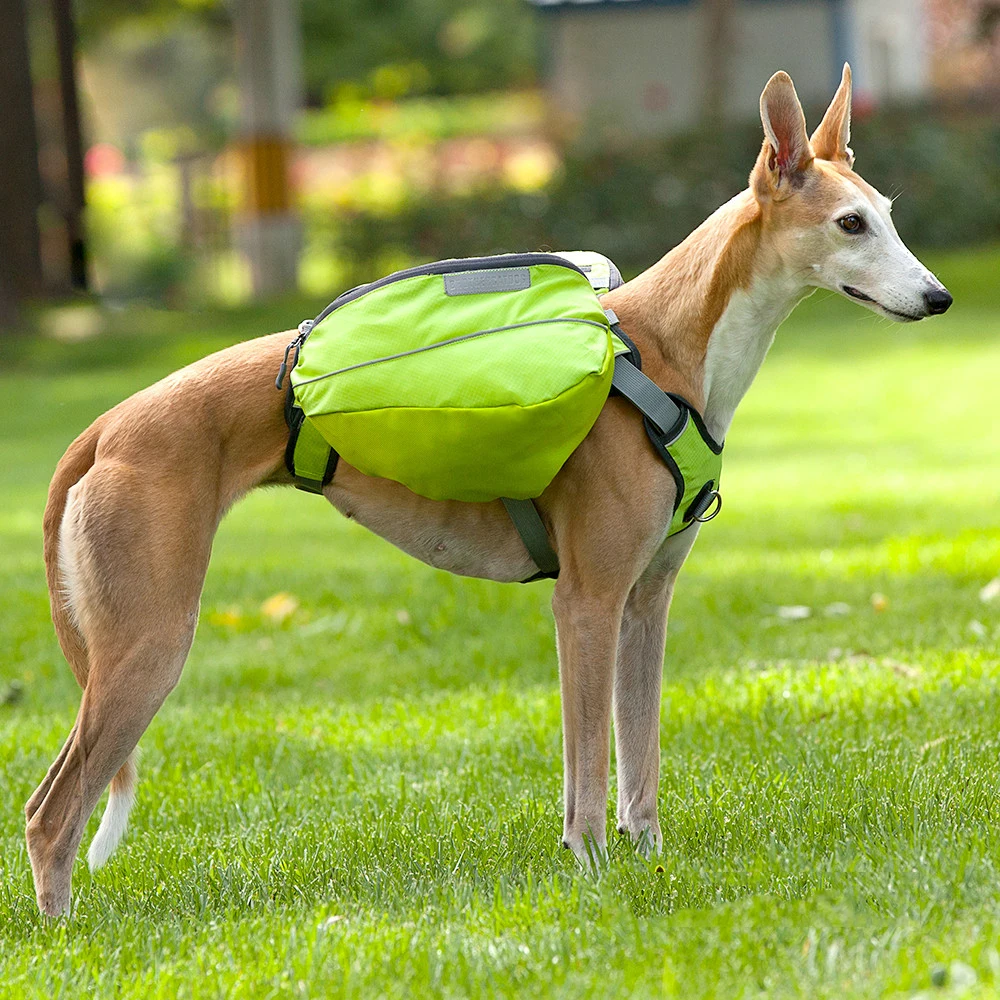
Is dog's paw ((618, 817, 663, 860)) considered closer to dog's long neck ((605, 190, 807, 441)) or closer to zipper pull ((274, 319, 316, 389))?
dog's long neck ((605, 190, 807, 441))

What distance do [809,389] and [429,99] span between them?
3425cm

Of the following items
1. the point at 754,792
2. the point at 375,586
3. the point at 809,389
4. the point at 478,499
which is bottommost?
the point at 809,389

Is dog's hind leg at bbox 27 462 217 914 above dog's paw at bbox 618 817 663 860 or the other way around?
above

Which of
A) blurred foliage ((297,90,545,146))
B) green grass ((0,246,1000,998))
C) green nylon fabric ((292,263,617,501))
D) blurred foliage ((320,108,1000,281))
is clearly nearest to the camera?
green grass ((0,246,1000,998))

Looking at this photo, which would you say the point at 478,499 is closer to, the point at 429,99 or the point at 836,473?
the point at 836,473

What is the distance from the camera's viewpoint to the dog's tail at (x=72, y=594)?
3.70m

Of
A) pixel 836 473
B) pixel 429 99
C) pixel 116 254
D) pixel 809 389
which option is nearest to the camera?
pixel 836 473

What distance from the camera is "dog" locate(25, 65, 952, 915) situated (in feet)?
11.6

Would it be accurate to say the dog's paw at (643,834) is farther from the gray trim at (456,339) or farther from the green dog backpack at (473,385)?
the gray trim at (456,339)

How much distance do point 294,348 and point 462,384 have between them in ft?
1.59

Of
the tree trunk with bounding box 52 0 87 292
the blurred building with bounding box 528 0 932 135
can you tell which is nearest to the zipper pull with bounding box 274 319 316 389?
the tree trunk with bounding box 52 0 87 292

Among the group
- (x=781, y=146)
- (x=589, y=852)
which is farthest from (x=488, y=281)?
(x=589, y=852)

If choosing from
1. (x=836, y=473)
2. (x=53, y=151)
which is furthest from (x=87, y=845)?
(x=53, y=151)

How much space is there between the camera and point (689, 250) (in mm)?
3857
